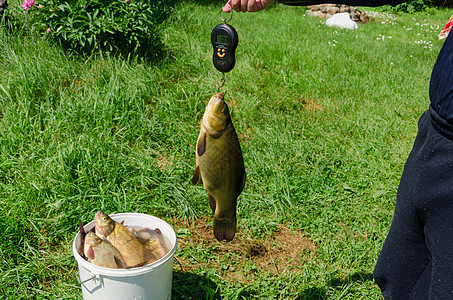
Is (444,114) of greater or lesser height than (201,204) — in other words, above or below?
above

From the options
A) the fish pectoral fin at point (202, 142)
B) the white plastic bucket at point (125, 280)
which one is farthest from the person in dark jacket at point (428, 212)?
the white plastic bucket at point (125, 280)

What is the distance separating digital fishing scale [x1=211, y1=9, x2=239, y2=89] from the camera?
6.51ft

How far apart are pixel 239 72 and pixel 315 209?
8.52 ft

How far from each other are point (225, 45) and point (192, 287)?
169 centimetres

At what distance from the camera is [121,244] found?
233cm

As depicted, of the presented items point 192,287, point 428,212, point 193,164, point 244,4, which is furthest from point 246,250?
point 428,212

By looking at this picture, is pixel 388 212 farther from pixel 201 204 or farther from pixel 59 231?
pixel 59 231

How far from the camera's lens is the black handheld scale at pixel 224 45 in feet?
6.51

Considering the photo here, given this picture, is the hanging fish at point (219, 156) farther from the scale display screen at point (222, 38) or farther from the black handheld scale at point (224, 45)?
the scale display screen at point (222, 38)

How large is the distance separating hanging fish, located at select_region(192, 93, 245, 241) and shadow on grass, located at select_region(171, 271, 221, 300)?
0.91 m

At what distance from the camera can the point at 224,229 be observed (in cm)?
226

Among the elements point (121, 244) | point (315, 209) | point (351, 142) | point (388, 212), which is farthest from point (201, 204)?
point (351, 142)

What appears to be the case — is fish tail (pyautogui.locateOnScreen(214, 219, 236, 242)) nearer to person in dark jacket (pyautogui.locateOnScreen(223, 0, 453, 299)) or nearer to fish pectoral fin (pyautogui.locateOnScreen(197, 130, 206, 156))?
fish pectoral fin (pyautogui.locateOnScreen(197, 130, 206, 156))

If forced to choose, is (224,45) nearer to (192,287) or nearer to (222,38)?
(222,38)
